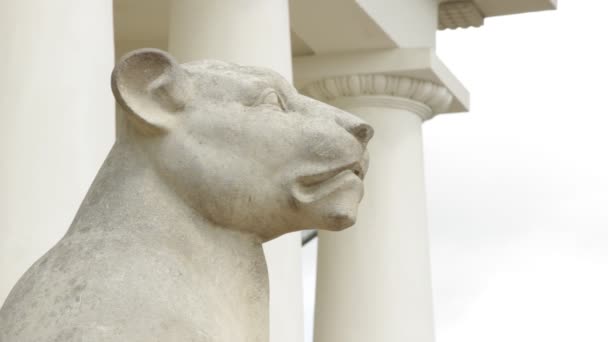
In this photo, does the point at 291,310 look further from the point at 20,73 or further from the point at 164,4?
the point at 164,4

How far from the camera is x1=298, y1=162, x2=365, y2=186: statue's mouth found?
1367cm

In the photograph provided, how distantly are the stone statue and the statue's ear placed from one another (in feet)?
0.03

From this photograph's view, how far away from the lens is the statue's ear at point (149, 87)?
13227 mm

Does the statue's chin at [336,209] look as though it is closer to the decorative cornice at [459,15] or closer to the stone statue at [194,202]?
the stone statue at [194,202]

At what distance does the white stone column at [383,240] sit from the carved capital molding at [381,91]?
0.09ft

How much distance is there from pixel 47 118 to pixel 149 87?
13.7m

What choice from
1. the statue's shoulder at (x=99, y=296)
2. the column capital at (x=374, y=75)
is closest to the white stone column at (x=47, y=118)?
the statue's shoulder at (x=99, y=296)

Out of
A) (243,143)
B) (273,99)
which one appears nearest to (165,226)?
(243,143)

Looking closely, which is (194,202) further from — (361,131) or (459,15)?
(459,15)

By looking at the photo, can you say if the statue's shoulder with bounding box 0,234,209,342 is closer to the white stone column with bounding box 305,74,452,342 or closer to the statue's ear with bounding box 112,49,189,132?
the statue's ear with bounding box 112,49,189,132

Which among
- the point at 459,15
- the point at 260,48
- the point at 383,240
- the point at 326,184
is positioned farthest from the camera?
the point at 459,15

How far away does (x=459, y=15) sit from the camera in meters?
51.3

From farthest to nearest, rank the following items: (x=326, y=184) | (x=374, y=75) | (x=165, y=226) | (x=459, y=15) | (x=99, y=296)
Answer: (x=459, y=15), (x=374, y=75), (x=326, y=184), (x=165, y=226), (x=99, y=296)

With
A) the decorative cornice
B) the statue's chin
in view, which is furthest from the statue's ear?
the decorative cornice
